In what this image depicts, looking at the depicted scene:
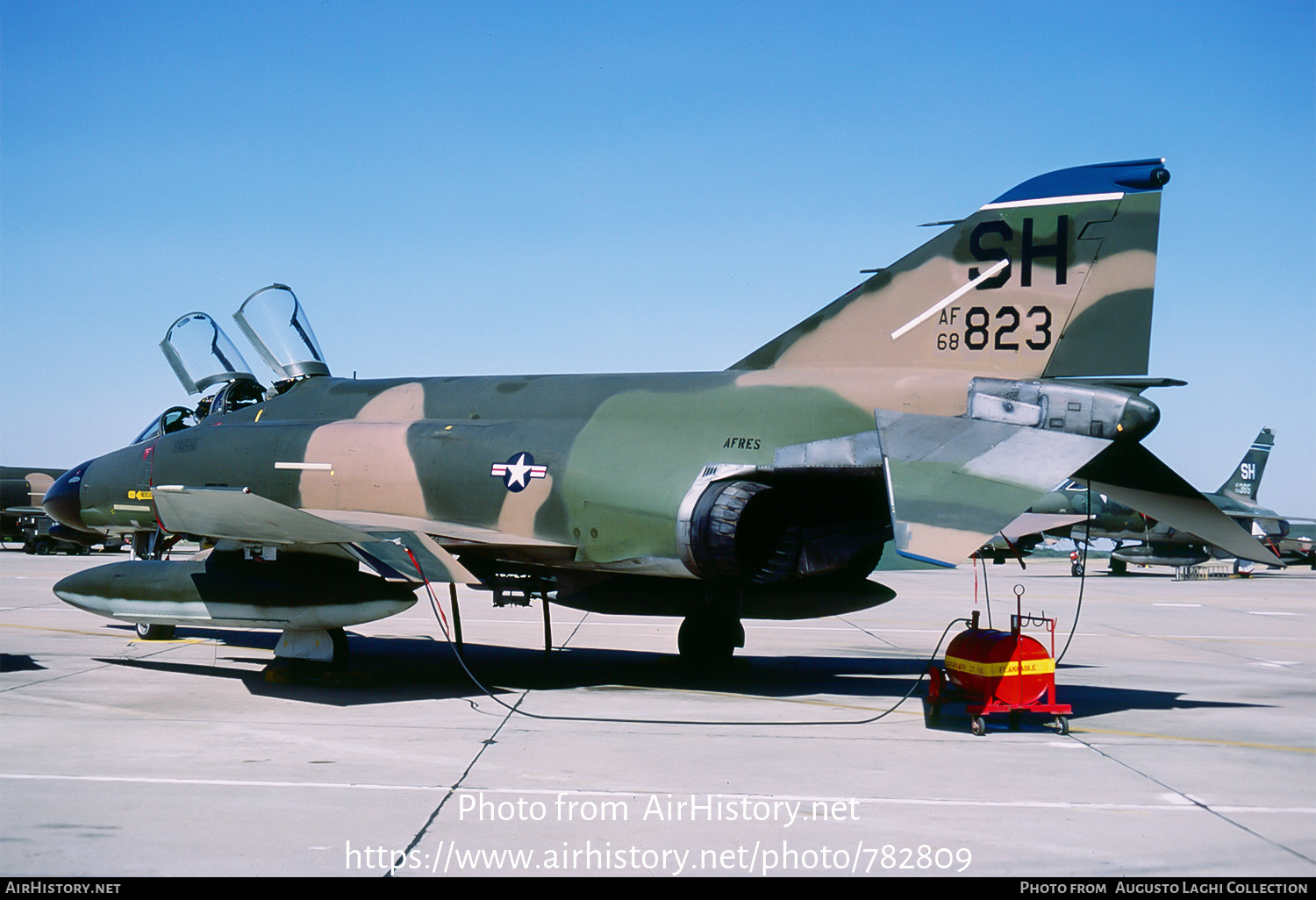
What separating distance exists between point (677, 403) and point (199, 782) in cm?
570

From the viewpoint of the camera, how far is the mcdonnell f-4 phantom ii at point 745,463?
356 inches

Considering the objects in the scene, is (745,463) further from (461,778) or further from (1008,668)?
(461,778)

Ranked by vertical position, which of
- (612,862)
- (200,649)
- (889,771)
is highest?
(612,862)

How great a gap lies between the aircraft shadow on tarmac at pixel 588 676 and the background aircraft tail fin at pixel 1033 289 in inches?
127

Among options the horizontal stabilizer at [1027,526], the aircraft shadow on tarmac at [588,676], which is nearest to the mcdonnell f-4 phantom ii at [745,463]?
the aircraft shadow on tarmac at [588,676]

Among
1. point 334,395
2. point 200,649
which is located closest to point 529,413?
point 334,395

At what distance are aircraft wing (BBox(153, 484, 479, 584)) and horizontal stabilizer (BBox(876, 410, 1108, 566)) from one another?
12.9 ft

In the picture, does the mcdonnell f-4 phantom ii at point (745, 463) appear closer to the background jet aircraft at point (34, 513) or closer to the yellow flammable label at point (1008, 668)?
the yellow flammable label at point (1008, 668)

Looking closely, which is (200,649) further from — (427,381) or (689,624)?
(689,624)

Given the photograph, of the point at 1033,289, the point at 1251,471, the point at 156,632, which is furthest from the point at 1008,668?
the point at 1251,471

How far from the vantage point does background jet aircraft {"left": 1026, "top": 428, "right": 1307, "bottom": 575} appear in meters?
38.4

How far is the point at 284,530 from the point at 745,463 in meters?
4.08

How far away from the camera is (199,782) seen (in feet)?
20.9
